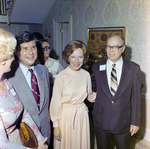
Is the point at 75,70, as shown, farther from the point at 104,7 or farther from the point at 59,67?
the point at 104,7

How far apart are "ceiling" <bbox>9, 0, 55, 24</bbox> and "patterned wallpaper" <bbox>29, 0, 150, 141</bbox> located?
5.10 ft

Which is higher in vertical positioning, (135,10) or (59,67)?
(135,10)

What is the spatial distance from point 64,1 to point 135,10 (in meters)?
2.65

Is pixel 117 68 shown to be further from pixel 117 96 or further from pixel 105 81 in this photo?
pixel 117 96

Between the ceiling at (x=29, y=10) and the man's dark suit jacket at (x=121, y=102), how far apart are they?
4167mm

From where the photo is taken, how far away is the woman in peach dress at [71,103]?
1951 mm

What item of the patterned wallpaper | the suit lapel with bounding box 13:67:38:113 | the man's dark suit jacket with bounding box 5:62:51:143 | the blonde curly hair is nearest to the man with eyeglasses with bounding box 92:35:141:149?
the man's dark suit jacket with bounding box 5:62:51:143

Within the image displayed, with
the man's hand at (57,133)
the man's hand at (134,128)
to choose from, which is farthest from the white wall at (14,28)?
the man's hand at (134,128)

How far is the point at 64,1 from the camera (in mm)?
5035

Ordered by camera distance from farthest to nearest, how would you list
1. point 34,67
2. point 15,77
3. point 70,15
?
point 70,15, point 34,67, point 15,77

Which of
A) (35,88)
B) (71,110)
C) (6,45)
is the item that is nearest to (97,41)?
(71,110)

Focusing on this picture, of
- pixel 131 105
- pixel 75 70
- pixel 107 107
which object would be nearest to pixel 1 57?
pixel 75 70

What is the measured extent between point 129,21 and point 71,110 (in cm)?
198

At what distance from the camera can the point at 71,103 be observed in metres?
2.02
